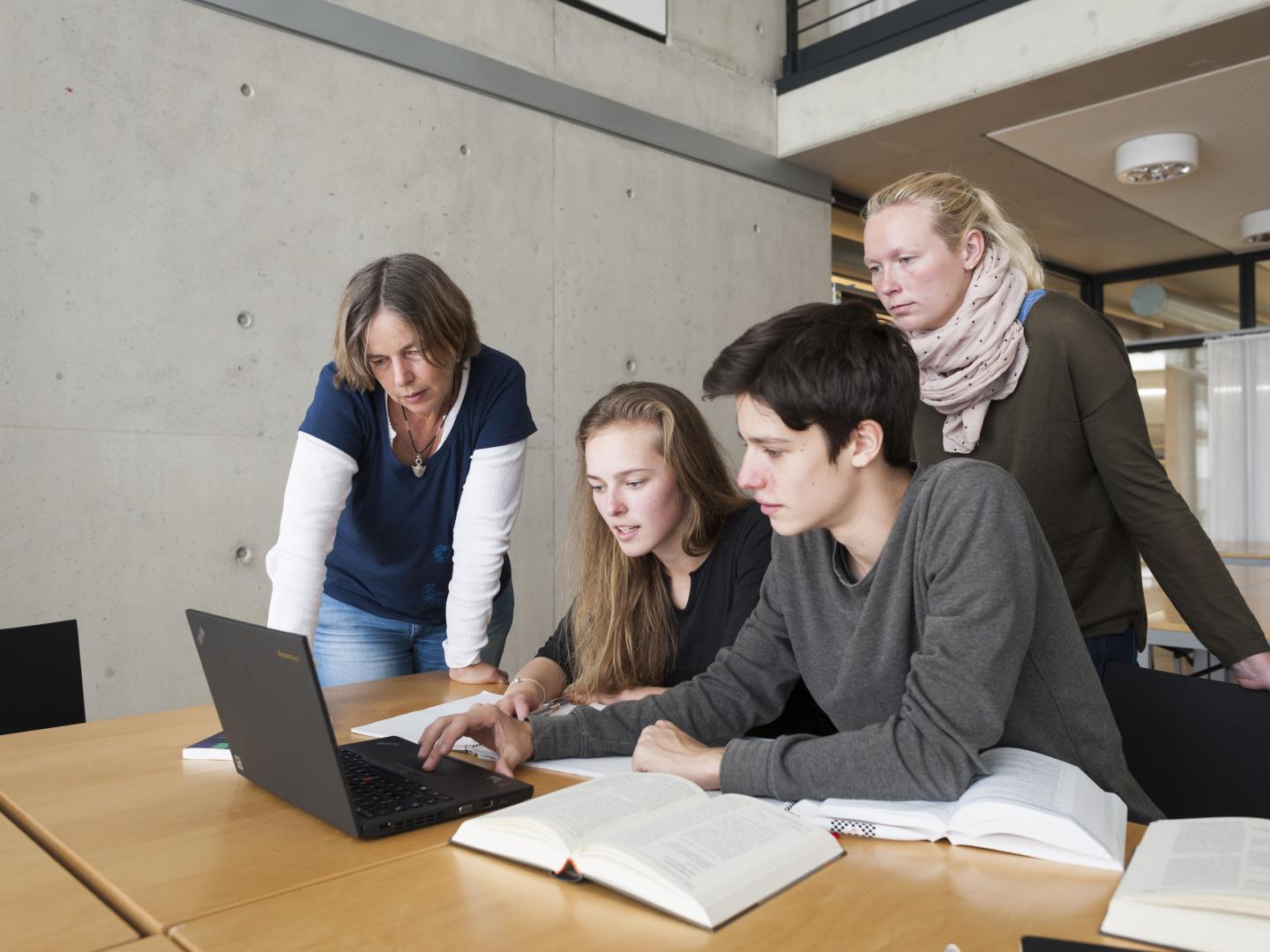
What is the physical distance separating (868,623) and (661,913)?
53 cm

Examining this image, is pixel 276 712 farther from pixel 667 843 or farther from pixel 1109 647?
pixel 1109 647

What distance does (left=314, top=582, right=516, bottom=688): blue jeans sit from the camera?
2055mm

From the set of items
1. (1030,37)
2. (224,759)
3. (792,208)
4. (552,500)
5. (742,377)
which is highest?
(1030,37)

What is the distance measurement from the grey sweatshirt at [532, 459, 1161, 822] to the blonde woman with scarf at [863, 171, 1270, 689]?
0.53 m

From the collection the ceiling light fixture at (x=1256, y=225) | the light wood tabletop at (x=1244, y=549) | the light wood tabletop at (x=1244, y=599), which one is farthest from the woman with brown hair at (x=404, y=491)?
the ceiling light fixture at (x=1256, y=225)

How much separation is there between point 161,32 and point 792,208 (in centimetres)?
320

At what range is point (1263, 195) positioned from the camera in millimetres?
5938

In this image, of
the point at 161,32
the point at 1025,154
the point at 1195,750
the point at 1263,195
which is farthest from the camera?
the point at 1263,195

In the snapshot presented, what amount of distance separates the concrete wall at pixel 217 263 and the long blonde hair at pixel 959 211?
7.46ft

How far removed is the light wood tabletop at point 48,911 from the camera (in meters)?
0.82

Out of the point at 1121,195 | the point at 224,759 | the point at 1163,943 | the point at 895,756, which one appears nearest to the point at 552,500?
the point at 224,759

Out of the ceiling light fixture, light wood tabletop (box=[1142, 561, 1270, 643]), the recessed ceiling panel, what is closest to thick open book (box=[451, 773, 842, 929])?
light wood tabletop (box=[1142, 561, 1270, 643])

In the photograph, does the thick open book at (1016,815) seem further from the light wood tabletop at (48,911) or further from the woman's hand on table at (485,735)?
the light wood tabletop at (48,911)

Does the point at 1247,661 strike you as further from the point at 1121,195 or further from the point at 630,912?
the point at 1121,195
